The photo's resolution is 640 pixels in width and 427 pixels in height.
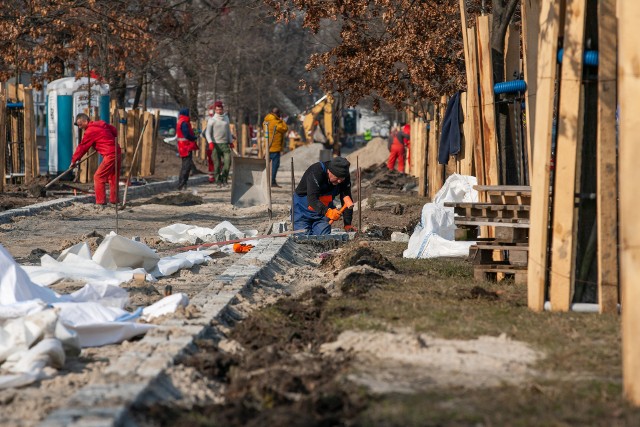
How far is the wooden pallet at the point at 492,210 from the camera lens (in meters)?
10.2

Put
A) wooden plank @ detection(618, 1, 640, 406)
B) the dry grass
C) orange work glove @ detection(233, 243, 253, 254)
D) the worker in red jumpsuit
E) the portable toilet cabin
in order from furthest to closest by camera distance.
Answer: the worker in red jumpsuit < the portable toilet cabin < orange work glove @ detection(233, 243, 253, 254) < wooden plank @ detection(618, 1, 640, 406) < the dry grass

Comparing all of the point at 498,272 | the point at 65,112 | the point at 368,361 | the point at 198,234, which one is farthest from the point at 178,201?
the point at 368,361

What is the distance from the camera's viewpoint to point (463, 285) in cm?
1006

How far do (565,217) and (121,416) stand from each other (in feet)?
14.2

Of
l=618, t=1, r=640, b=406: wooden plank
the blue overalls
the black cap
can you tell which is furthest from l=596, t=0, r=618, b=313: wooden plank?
the blue overalls

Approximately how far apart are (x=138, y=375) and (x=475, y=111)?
7.31m

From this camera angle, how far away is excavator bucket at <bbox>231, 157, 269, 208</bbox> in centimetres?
2222

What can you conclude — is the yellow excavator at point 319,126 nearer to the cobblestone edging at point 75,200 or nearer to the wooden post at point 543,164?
the cobblestone edging at point 75,200

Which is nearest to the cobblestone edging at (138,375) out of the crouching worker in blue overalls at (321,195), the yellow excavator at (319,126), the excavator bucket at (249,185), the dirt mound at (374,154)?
the crouching worker in blue overalls at (321,195)

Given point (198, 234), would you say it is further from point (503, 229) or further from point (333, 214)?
point (503, 229)

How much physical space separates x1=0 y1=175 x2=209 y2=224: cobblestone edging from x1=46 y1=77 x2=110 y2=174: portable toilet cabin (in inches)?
84.1

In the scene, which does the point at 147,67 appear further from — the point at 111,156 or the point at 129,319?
the point at 129,319

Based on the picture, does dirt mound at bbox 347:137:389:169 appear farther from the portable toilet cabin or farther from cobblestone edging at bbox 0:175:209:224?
the portable toilet cabin

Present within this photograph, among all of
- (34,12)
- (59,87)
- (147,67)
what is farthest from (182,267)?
(147,67)
